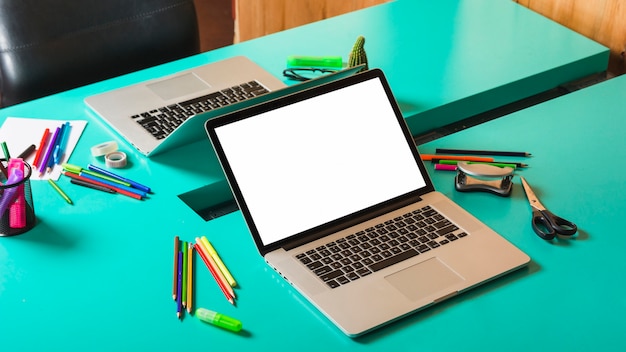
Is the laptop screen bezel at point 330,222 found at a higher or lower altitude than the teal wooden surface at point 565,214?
higher

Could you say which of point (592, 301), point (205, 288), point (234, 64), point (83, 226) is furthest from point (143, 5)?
point (592, 301)

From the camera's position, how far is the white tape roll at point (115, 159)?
61.1 inches

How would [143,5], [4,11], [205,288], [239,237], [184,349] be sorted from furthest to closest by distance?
[143,5], [4,11], [239,237], [205,288], [184,349]

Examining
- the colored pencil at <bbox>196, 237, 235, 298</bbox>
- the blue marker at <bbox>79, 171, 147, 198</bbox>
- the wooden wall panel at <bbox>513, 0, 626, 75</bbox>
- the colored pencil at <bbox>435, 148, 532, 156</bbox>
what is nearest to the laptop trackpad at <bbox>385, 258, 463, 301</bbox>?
the colored pencil at <bbox>196, 237, 235, 298</bbox>

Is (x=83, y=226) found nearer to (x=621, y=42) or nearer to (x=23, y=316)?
(x=23, y=316)

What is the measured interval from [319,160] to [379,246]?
182 millimetres

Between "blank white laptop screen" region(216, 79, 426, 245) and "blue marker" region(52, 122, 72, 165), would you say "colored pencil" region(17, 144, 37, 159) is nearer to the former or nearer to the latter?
"blue marker" region(52, 122, 72, 165)

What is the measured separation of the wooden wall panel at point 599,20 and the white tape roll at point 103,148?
1.17m

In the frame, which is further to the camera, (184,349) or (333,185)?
(333,185)

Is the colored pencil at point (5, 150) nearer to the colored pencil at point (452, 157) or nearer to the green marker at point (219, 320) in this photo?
the green marker at point (219, 320)

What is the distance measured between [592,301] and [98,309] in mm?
733

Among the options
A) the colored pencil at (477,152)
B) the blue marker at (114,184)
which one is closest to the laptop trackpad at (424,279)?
the colored pencil at (477,152)

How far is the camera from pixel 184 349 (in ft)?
3.79

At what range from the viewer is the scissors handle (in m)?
1.37
